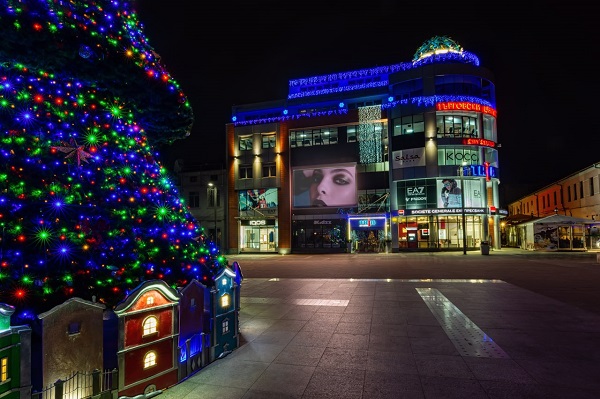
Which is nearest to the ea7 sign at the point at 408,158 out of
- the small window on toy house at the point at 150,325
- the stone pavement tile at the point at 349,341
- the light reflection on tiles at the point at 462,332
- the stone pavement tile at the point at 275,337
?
the light reflection on tiles at the point at 462,332

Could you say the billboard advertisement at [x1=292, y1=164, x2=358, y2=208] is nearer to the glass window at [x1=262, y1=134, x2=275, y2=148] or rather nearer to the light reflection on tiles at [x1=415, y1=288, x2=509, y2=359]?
the glass window at [x1=262, y1=134, x2=275, y2=148]

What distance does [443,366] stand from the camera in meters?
5.55

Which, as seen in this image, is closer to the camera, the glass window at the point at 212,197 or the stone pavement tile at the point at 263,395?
the stone pavement tile at the point at 263,395

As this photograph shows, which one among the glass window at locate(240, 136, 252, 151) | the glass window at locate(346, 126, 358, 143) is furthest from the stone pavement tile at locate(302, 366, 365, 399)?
the glass window at locate(240, 136, 252, 151)

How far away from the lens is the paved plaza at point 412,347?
4.82 metres

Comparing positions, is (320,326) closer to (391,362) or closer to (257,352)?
(257,352)

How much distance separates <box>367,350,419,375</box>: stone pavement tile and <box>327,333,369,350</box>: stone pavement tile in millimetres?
384

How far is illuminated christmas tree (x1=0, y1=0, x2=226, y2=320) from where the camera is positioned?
15.2 feet

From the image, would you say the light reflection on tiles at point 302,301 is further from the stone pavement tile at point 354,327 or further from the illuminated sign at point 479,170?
the illuminated sign at point 479,170

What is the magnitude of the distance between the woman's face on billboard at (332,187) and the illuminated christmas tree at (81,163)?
1322 inches

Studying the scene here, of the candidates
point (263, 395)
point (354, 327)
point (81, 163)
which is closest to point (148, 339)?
point (263, 395)

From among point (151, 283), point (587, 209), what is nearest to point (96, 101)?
point (151, 283)

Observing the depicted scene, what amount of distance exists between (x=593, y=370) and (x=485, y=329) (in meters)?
2.34

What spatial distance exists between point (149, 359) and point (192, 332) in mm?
889
